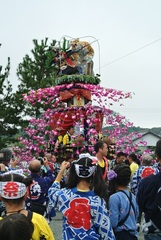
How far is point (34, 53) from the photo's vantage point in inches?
1304

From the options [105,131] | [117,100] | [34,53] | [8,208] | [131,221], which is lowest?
[131,221]

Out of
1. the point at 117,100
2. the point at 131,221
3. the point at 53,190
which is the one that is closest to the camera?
the point at 53,190

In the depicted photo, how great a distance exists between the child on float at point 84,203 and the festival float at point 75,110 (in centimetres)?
834

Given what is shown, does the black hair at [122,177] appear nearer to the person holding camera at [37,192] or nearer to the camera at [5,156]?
the person holding camera at [37,192]

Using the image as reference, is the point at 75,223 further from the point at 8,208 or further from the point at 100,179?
the point at 8,208

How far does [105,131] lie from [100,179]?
36.1 ft

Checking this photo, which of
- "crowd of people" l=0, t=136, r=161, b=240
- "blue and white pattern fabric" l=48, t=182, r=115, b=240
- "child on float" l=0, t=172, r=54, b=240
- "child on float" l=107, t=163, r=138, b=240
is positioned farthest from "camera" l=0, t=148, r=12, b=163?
"child on float" l=0, t=172, r=54, b=240

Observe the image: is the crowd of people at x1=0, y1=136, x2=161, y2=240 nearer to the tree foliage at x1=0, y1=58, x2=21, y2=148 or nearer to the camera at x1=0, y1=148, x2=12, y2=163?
the camera at x1=0, y1=148, x2=12, y2=163

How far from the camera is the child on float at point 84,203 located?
13.9 ft

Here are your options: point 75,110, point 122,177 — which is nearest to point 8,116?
point 75,110

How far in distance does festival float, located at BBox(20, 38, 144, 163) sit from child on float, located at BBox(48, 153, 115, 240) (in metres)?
8.34

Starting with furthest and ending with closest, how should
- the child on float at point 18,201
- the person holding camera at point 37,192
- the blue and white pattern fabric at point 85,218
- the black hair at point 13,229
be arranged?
1. the person holding camera at point 37,192
2. the blue and white pattern fabric at point 85,218
3. the child on float at point 18,201
4. the black hair at point 13,229

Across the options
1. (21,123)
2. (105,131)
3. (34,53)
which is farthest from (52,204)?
(34,53)

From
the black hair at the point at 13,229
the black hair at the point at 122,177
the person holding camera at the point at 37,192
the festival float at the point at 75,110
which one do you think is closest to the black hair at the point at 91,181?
the black hair at the point at 122,177
